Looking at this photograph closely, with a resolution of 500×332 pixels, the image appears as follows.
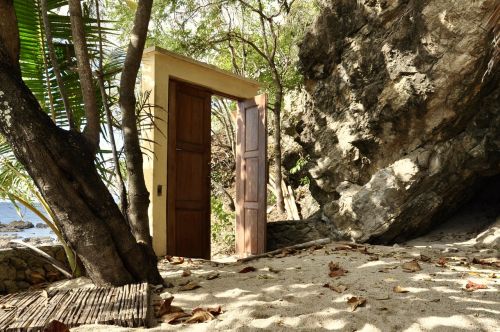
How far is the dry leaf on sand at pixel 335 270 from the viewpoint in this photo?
8.64ft

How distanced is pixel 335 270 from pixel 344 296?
2.03ft

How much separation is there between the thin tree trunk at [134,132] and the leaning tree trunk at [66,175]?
266mm

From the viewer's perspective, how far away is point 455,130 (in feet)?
14.9

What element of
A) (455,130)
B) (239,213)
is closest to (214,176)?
(239,213)

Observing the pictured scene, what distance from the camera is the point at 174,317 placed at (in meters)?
1.88

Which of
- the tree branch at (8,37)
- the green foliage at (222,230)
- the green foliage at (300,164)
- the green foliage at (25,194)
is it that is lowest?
the green foliage at (222,230)

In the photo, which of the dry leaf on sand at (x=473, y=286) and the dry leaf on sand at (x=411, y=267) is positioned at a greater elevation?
the dry leaf on sand at (x=411, y=267)

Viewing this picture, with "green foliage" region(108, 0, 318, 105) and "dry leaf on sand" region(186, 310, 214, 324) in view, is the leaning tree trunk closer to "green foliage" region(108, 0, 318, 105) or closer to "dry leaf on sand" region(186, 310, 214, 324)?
"dry leaf on sand" region(186, 310, 214, 324)

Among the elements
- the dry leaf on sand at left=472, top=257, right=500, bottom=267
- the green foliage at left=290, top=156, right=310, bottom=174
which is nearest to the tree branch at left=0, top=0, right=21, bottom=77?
→ the dry leaf on sand at left=472, top=257, right=500, bottom=267

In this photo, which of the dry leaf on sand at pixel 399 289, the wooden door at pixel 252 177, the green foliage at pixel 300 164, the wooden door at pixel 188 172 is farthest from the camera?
the green foliage at pixel 300 164

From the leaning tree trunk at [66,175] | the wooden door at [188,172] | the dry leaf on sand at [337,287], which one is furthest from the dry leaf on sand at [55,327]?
the wooden door at [188,172]

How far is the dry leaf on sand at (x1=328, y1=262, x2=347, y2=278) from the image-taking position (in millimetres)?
2635

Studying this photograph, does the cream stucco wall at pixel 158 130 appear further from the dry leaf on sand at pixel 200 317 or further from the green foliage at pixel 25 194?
the dry leaf on sand at pixel 200 317

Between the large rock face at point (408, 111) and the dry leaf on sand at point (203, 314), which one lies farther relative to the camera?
the large rock face at point (408, 111)
